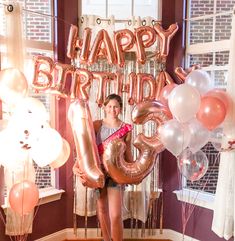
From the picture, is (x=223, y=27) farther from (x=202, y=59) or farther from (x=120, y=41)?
A: (x=120, y=41)

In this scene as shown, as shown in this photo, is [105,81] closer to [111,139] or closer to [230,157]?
[111,139]

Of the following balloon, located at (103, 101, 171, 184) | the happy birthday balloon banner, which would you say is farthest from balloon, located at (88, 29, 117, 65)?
balloon, located at (103, 101, 171, 184)

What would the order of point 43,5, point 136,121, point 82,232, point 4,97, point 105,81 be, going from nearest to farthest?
point 4,97 < point 136,121 < point 105,81 < point 43,5 < point 82,232

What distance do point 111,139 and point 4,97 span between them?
86cm

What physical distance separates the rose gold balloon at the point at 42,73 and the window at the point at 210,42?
134 cm

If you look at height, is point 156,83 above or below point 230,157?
above

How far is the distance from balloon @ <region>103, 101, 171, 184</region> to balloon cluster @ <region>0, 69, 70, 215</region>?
1.46 ft

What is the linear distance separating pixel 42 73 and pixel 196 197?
178 cm

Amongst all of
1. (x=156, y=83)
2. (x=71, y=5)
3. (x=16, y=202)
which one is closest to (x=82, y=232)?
(x=16, y=202)

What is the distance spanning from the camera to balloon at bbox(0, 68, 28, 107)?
238cm

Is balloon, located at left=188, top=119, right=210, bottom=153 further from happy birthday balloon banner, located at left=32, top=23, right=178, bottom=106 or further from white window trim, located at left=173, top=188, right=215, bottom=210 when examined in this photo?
white window trim, located at left=173, top=188, right=215, bottom=210

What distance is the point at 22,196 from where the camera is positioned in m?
2.49

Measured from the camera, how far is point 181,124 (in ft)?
8.02

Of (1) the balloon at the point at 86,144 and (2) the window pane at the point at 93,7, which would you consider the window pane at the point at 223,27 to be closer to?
(2) the window pane at the point at 93,7
